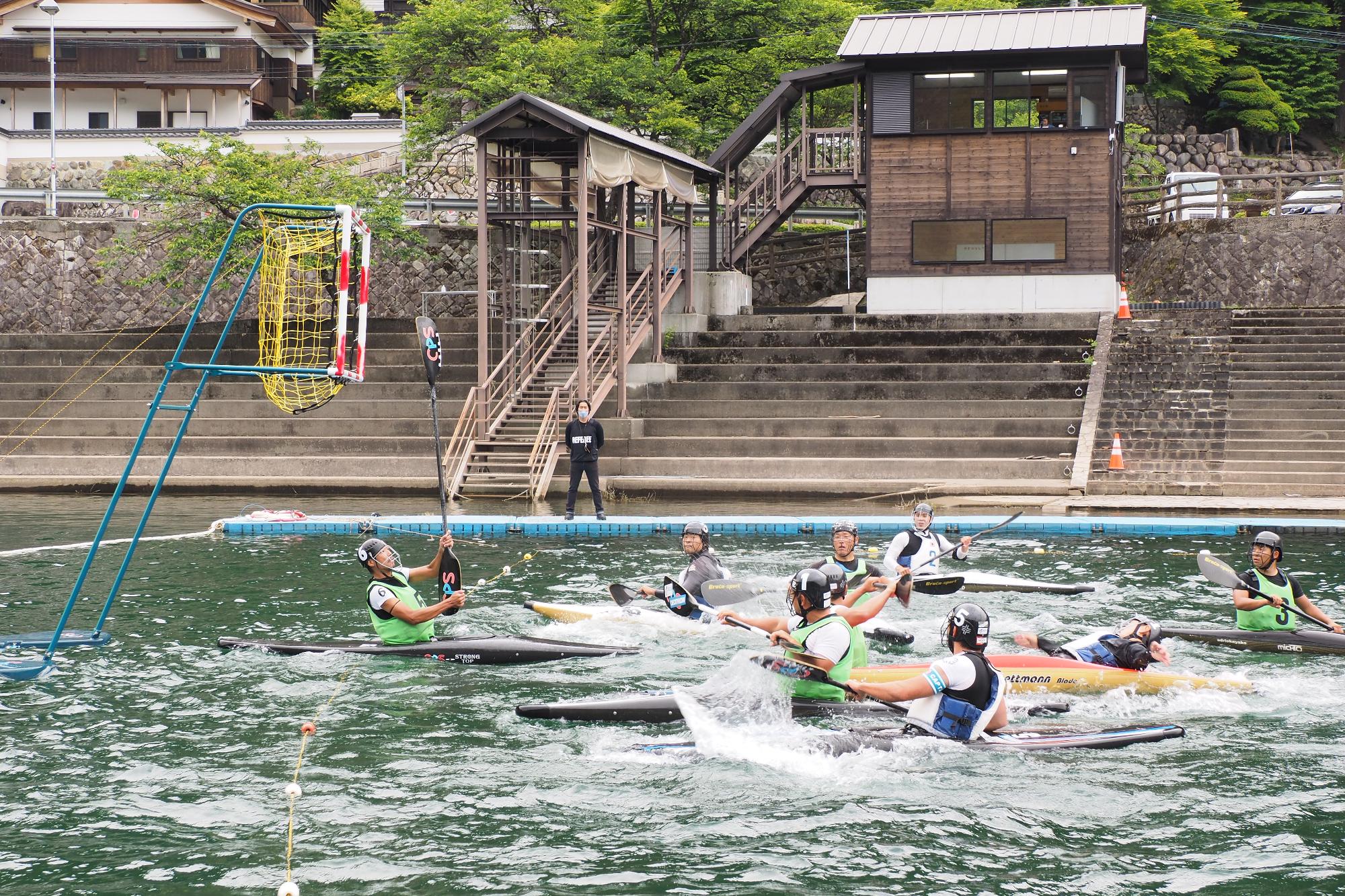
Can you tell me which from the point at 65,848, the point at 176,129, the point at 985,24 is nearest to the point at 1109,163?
the point at 985,24

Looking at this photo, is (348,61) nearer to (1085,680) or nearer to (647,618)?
(647,618)

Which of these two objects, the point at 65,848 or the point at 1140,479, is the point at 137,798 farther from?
the point at 1140,479

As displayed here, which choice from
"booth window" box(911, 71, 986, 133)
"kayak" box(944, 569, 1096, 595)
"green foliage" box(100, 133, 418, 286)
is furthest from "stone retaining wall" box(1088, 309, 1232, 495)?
"green foliage" box(100, 133, 418, 286)

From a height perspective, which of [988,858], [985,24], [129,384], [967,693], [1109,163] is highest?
[985,24]

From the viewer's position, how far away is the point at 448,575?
12.0m

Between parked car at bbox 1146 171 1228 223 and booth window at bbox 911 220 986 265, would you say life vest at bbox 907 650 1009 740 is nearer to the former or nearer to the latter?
booth window at bbox 911 220 986 265

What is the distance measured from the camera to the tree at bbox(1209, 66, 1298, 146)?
44781 mm

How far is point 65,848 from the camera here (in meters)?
7.54

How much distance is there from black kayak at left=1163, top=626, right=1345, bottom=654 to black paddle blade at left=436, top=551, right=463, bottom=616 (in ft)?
22.3

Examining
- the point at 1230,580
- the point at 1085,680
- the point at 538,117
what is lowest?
the point at 1085,680

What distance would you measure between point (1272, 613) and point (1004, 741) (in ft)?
15.1

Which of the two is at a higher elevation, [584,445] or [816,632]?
[584,445]

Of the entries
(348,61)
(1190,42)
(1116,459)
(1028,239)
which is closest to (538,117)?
(1116,459)

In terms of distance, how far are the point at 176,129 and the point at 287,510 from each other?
26.2 meters
